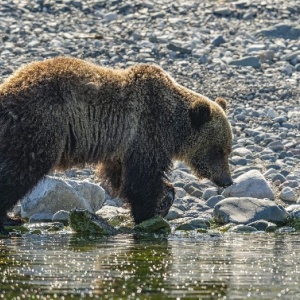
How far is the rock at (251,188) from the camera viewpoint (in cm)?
1283

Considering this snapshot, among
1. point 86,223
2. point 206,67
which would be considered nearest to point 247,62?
point 206,67

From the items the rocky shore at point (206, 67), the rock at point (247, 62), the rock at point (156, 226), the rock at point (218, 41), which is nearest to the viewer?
the rock at point (156, 226)

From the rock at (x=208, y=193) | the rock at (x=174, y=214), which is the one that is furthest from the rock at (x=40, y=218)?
the rock at (x=208, y=193)

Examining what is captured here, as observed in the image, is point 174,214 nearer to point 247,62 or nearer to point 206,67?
point 206,67

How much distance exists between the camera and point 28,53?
1833cm

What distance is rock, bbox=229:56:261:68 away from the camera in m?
18.5

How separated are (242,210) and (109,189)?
1.51 metres

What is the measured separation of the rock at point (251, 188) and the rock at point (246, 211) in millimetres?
800

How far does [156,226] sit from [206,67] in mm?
7344

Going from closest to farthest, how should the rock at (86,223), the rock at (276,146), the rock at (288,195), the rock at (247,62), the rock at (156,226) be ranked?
the rock at (86,223)
the rock at (156,226)
the rock at (288,195)
the rock at (276,146)
the rock at (247,62)

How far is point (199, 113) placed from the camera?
12016 mm

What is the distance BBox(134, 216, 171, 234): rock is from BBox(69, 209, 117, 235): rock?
14.4 inches

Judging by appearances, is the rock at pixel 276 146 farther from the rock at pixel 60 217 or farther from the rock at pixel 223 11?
the rock at pixel 223 11

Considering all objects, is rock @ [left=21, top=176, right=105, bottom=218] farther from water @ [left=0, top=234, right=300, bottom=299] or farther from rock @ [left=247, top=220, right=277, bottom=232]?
rock @ [left=247, top=220, right=277, bottom=232]
